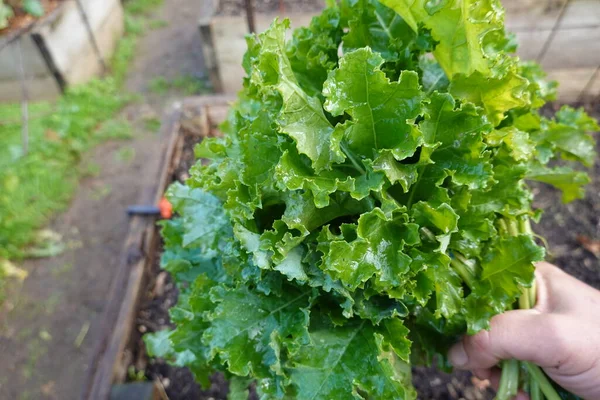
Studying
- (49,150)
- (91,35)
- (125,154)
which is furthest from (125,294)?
(91,35)

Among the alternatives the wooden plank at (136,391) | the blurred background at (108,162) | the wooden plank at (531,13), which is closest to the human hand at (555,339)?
the blurred background at (108,162)

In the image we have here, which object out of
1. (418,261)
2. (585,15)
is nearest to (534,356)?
(418,261)

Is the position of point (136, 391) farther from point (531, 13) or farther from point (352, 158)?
point (531, 13)

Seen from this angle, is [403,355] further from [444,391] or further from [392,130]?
[444,391]

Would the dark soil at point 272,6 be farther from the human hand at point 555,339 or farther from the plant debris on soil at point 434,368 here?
the human hand at point 555,339

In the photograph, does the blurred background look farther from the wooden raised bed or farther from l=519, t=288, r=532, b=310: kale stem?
l=519, t=288, r=532, b=310: kale stem

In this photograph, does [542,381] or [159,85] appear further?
[159,85]
